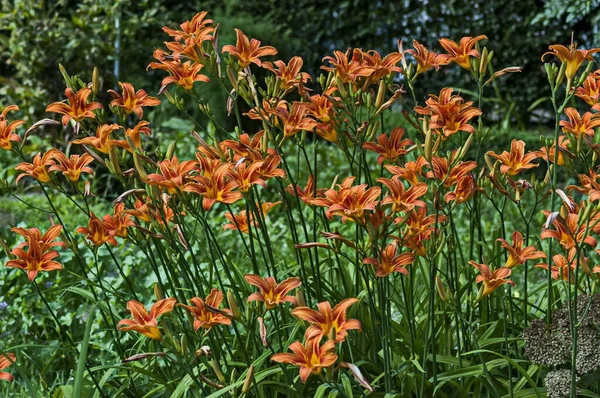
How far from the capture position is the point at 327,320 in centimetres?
159

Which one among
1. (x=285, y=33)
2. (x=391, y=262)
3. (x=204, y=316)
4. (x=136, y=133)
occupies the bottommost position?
(x=285, y=33)

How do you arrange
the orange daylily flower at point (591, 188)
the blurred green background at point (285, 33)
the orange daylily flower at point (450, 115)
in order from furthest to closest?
the blurred green background at point (285, 33)
the orange daylily flower at point (450, 115)
the orange daylily flower at point (591, 188)

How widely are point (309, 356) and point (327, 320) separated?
0.08 m

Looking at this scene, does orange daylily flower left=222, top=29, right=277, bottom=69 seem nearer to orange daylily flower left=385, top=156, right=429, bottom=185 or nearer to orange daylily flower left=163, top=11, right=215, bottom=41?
orange daylily flower left=163, top=11, right=215, bottom=41

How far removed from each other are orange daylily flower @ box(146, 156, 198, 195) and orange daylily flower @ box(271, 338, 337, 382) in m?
0.45

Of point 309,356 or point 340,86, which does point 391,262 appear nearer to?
point 309,356

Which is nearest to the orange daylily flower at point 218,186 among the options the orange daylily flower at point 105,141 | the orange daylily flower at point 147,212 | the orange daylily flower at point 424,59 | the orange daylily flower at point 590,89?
the orange daylily flower at point 147,212

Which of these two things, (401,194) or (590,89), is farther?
(590,89)

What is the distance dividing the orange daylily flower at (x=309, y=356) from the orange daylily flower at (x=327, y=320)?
2 cm

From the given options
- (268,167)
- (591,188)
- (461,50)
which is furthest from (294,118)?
(591,188)

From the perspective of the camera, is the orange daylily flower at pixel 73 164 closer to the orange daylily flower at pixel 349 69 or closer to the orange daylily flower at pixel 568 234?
the orange daylily flower at pixel 349 69

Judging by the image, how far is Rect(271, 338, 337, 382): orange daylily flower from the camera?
1.53m

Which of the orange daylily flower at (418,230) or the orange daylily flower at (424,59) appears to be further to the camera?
the orange daylily flower at (424,59)

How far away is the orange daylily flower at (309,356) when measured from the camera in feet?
5.02
